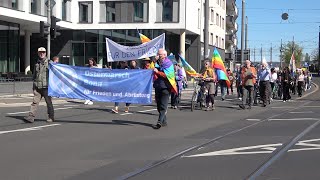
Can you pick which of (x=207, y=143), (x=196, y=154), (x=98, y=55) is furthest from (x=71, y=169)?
(x=98, y=55)

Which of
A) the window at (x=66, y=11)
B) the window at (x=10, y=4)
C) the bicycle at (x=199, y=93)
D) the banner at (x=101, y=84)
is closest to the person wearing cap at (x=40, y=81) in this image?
the banner at (x=101, y=84)

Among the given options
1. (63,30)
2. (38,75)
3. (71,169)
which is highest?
(63,30)

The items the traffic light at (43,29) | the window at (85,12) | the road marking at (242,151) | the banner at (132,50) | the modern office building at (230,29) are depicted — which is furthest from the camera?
the modern office building at (230,29)

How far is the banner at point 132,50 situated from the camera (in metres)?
16.6

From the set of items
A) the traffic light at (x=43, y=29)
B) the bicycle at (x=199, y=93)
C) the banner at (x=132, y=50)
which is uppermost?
the traffic light at (x=43, y=29)

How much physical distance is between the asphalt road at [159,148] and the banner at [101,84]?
0.76 m

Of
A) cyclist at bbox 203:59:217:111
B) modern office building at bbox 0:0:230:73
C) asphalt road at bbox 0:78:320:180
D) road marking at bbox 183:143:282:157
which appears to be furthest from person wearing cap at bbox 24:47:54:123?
modern office building at bbox 0:0:230:73

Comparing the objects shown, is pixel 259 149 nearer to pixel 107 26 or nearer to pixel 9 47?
pixel 9 47

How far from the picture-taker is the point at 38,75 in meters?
13.1

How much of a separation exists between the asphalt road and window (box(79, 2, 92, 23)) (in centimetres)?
3770

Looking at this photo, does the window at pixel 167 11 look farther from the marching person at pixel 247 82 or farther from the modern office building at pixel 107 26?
the marching person at pixel 247 82

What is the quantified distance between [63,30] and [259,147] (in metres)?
45.0

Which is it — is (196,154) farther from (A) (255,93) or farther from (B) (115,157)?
(A) (255,93)

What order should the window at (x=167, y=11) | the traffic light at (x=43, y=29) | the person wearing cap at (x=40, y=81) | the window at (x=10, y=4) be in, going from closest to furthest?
the person wearing cap at (x=40, y=81) < the traffic light at (x=43, y=29) < the window at (x=10, y=4) < the window at (x=167, y=11)
